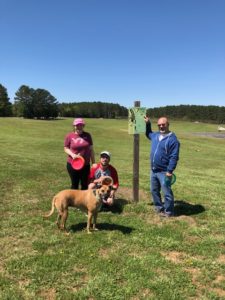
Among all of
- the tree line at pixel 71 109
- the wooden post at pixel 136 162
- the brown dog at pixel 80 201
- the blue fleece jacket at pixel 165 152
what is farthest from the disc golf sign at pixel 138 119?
the tree line at pixel 71 109

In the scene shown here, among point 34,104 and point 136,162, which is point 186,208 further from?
point 34,104

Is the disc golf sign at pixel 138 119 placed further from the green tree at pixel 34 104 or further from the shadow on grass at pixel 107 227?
the green tree at pixel 34 104

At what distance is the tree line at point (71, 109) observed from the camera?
300ft

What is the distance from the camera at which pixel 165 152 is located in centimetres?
767

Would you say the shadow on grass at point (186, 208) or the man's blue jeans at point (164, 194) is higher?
the man's blue jeans at point (164, 194)

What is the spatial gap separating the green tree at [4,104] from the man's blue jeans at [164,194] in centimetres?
8636

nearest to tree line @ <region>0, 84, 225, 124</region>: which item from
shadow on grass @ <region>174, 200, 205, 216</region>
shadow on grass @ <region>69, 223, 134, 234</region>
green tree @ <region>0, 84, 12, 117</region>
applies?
green tree @ <region>0, 84, 12, 117</region>

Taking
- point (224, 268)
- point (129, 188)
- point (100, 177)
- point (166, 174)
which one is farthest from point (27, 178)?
point (224, 268)

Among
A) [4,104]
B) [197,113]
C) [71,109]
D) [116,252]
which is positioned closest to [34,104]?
[4,104]

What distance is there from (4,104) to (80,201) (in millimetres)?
88352

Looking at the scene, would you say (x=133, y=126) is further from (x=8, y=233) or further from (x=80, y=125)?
(x=8, y=233)

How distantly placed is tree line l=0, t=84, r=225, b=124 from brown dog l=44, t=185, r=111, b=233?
7476cm

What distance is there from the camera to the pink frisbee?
808 centimetres

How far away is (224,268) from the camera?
5.54 metres
